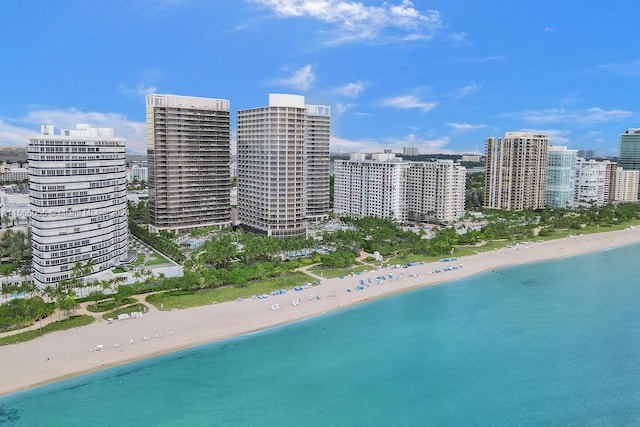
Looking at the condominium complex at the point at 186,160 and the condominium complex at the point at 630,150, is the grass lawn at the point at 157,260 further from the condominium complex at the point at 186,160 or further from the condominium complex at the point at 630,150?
the condominium complex at the point at 630,150

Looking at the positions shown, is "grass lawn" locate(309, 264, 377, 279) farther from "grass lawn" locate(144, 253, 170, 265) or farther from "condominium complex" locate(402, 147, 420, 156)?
"condominium complex" locate(402, 147, 420, 156)

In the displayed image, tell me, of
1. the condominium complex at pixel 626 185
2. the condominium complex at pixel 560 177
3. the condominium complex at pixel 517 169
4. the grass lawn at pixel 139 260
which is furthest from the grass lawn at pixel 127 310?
the condominium complex at pixel 626 185

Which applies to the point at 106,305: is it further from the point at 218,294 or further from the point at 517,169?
the point at 517,169

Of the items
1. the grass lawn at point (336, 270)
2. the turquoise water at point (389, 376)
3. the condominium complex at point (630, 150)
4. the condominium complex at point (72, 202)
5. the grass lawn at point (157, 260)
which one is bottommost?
the turquoise water at point (389, 376)

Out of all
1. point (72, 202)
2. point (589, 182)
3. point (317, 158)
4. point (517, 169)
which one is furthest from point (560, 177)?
point (72, 202)

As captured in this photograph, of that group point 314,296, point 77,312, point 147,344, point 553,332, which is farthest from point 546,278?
point 77,312

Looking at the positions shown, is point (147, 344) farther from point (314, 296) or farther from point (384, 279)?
point (384, 279)
